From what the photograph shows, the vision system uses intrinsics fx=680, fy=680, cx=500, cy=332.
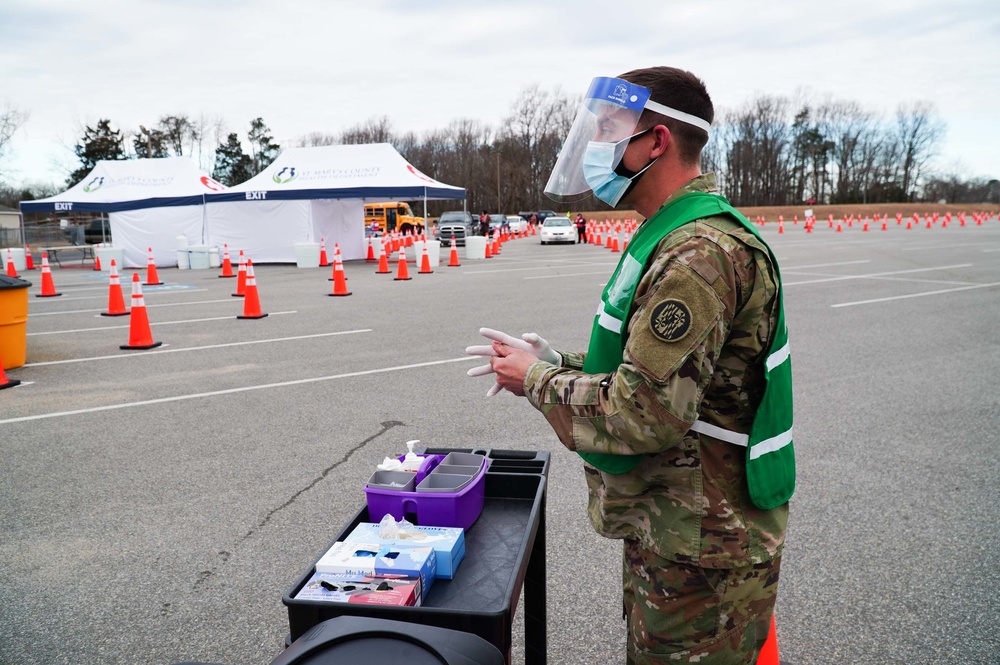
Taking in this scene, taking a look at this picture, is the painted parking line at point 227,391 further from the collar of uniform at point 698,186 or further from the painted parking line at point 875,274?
the painted parking line at point 875,274

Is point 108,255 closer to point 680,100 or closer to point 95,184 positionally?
point 95,184

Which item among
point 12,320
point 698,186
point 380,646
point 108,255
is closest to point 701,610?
point 380,646

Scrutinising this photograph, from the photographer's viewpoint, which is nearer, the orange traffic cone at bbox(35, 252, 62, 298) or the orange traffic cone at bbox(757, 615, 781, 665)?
the orange traffic cone at bbox(757, 615, 781, 665)

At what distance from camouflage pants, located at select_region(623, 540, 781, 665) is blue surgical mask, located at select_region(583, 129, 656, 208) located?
0.99 meters

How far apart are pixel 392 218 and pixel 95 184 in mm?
26964

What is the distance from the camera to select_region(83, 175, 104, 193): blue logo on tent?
24.5 metres

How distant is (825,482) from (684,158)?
3340 mm

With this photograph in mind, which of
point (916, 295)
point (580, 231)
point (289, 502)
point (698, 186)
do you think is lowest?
point (289, 502)

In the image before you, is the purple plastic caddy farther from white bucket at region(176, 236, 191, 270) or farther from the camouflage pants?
white bucket at region(176, 236, 191, 270)

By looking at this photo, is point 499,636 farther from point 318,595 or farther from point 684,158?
point 684,158

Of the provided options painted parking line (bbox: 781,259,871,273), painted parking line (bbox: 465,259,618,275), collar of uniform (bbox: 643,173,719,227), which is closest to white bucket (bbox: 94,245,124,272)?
painted parking line (bbox: 465,259,618,275)

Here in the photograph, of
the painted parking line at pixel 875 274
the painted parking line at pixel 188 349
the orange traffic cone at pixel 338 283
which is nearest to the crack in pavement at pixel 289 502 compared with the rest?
the painted parking line at pixel 188 349

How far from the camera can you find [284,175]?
22297 millimetres

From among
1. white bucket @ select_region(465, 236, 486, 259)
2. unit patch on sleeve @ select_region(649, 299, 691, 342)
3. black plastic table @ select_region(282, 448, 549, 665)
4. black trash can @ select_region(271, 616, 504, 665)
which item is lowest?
black plastic table @ select_region(282, 448, 549, 665)
